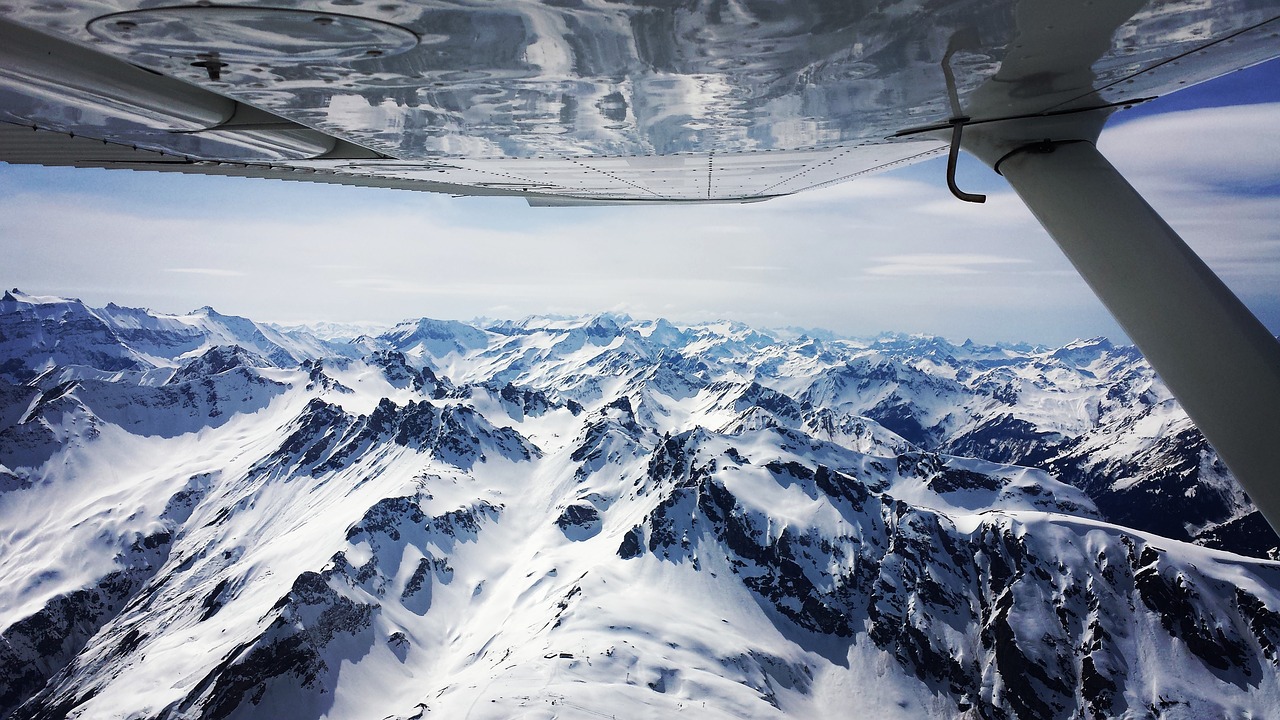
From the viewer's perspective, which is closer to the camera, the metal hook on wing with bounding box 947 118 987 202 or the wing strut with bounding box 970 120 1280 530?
the wing strut with bounding box 970 120 1280 530

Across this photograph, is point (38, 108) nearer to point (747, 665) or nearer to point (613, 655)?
point (613, 655)

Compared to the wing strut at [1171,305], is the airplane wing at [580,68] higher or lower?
higher

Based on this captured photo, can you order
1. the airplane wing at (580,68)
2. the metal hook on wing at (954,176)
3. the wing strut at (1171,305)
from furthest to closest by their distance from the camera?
the metal hook on wing at (954,176) < the wing strut at (1171,305) < the airplane wing at (580,68)

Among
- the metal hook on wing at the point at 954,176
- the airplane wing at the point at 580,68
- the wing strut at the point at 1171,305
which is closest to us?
the airplane wing at the point at 580,68

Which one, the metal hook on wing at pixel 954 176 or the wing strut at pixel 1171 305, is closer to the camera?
the wing strut at pixel 1171 305

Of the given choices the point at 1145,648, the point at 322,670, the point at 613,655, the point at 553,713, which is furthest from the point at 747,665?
the point at 322,670
